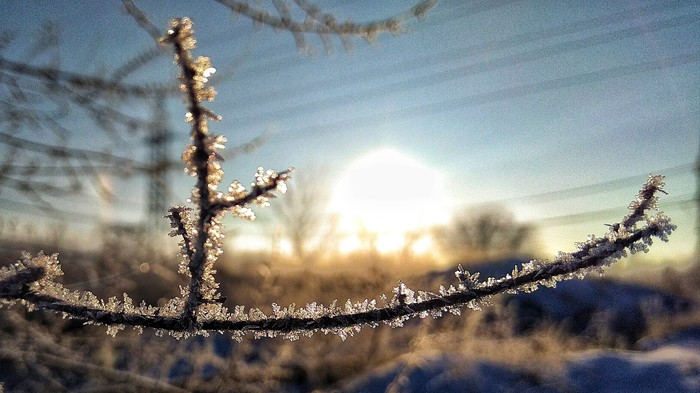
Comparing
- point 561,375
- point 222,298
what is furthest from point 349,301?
point 561,375

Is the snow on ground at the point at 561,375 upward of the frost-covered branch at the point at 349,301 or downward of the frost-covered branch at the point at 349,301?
downward

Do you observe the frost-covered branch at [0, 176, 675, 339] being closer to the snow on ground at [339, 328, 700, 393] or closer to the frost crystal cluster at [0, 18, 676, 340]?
the frost crystal cluster at [0, 18, 676, 340]

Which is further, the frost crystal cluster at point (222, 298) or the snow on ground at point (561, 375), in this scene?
the snow on ground at point (561, 375)

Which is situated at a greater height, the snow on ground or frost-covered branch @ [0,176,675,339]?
frost-covered branch @ [0,176,675,339]

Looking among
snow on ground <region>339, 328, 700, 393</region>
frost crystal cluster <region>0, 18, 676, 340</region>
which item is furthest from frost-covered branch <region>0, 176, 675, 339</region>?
snow on ground <region>339, 328, 700, 393</region>

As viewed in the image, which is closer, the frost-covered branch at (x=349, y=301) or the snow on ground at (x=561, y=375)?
the frost-covered branch at (x=349, y=301)

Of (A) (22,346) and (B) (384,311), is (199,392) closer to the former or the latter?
(A) (22,346)

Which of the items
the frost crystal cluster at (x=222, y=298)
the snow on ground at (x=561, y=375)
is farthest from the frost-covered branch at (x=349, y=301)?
the snow on ground at (x=561, y=375)

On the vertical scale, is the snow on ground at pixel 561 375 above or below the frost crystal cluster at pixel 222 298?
below

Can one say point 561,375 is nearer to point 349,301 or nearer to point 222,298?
point 349,301

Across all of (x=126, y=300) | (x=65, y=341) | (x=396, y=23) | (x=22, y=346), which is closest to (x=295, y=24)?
(x=396, y=23)

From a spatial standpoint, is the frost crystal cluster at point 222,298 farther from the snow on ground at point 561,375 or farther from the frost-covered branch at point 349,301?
the snow on ground at point 561,375
